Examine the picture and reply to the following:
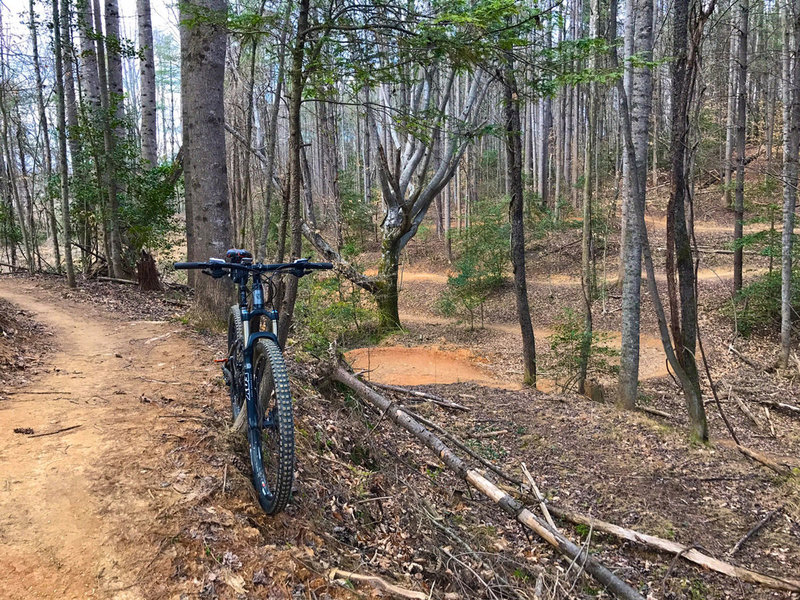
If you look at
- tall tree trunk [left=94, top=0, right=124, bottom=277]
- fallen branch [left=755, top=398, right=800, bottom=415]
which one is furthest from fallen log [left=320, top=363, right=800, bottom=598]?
tall tree trunk [left=94, top=0, right=124, bottom=277]

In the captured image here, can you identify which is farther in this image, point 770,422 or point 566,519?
point 770,422

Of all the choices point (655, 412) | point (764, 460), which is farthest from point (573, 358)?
point (764, 460)

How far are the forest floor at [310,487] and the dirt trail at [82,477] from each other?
0.03ft

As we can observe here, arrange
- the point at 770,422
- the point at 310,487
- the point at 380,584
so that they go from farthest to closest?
the point at 770,422
the point at 310,487
the point at 380,584

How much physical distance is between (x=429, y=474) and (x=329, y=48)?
4.07 metres

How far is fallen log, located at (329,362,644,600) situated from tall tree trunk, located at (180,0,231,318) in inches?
110

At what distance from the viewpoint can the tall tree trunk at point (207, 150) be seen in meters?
7.15

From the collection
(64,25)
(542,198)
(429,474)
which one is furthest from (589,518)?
(542,198)

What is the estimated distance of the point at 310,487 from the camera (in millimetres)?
3730

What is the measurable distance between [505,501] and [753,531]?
2749mm

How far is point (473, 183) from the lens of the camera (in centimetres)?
2861

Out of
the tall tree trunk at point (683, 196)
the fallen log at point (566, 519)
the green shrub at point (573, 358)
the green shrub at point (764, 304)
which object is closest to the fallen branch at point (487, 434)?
the fallen log at point (566, 519)

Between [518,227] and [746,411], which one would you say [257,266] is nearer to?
[518,227]

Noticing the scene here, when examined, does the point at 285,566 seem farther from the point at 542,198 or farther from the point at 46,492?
the point at 542,198
